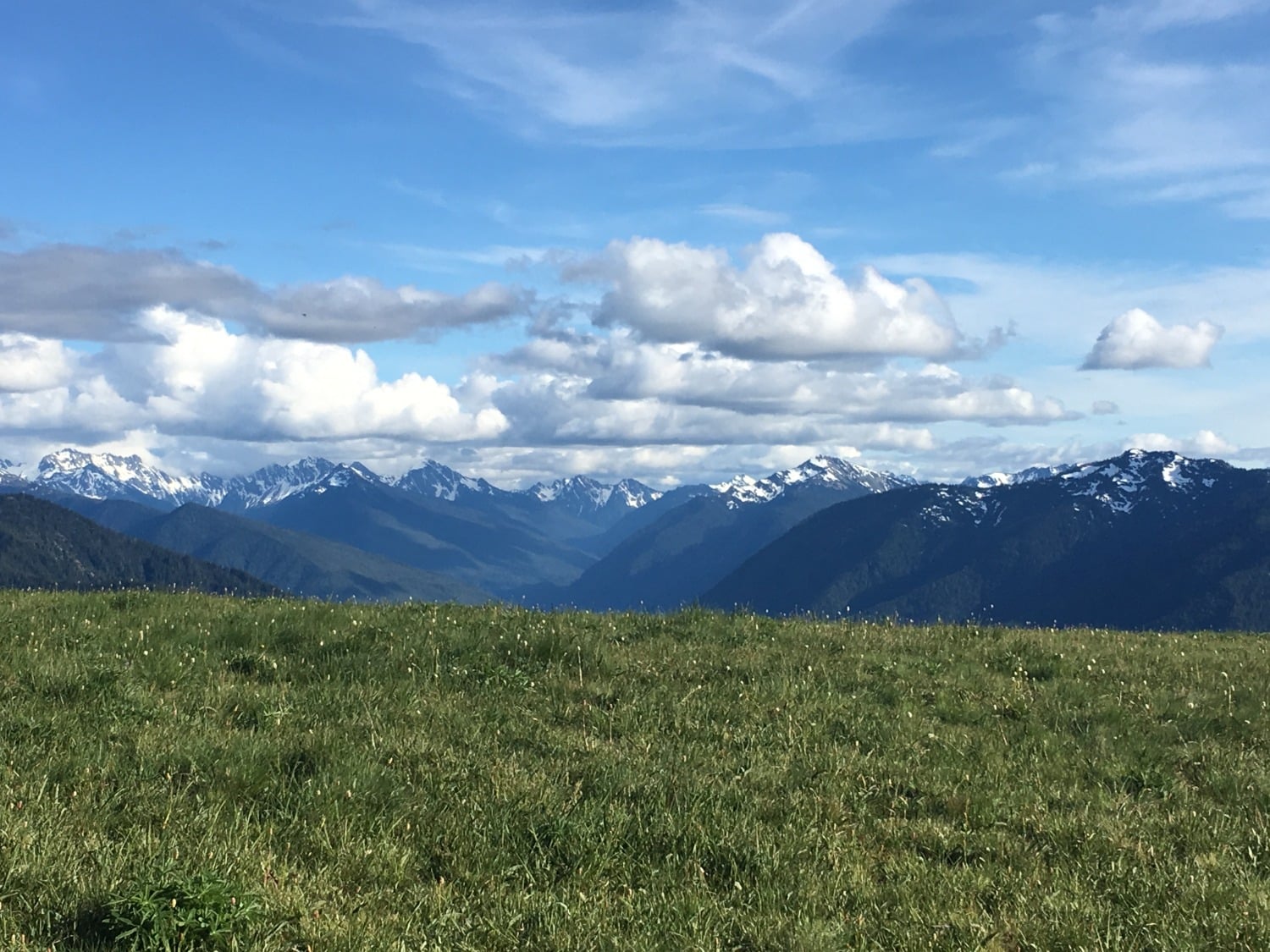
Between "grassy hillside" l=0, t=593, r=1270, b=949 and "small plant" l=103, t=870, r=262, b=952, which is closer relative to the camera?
"small plant" l=103, t=870, r=262, b=952

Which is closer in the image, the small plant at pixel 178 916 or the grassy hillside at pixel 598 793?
the small plant at pixel 178 916

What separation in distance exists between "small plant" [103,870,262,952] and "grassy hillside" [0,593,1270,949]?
0.02 metres

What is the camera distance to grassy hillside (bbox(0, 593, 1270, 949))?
685 centimetres

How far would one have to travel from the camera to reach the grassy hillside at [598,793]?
6848 millimetres

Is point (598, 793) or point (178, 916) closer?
point (178, 916)

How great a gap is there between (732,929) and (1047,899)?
2481mm

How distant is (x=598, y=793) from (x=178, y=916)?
4199 mm

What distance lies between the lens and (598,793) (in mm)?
9406

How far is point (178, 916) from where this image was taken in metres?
6.00

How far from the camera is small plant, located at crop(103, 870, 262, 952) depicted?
5.89 meters

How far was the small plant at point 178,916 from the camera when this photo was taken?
589cm

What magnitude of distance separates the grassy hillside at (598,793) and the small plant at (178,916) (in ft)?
0.07

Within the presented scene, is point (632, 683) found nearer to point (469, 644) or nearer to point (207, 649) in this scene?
point (469, 644)

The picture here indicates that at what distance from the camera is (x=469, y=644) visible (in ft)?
48.5
